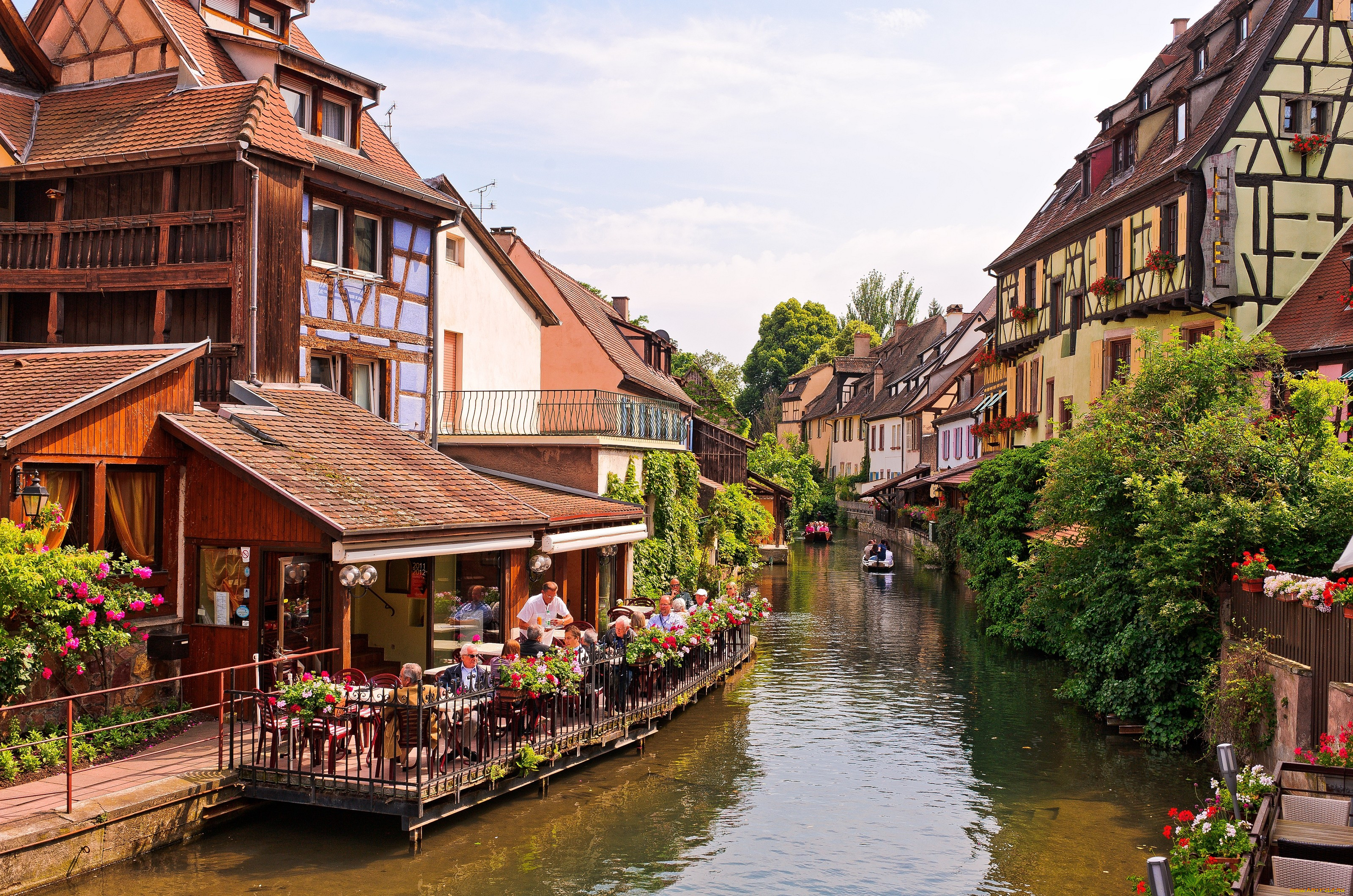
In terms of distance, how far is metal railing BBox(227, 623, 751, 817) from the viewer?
36.5ft

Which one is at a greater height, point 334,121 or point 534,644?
point 334,121

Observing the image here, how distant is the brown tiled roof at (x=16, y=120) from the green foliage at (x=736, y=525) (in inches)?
820

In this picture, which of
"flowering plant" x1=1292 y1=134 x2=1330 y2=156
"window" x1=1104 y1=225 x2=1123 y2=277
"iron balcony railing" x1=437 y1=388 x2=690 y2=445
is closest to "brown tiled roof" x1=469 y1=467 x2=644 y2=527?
"iron balcony railing" x1=437 y1=388 x2=690 y2=445

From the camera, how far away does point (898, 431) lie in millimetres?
65188

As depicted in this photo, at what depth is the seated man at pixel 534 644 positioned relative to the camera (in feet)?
49.2

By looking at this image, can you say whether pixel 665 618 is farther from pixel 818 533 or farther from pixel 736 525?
pixel 818 533

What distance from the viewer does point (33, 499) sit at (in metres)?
11.8

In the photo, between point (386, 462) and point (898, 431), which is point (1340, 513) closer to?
point (386, 462)

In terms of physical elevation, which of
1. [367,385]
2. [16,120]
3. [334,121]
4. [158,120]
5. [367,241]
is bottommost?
[367,385]

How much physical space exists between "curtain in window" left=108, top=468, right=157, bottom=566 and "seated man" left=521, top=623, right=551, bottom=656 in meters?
4.80

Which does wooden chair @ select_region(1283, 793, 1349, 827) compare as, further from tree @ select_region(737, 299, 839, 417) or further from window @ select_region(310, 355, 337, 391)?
tree @ select_region(737, 299, 839, 417)

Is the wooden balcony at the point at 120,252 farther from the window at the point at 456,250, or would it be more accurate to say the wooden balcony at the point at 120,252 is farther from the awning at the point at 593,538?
the window at the point at 456,250

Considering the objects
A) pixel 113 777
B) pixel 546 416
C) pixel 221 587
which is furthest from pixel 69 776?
pixel 546 416

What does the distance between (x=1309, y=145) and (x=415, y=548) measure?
2100 cm
